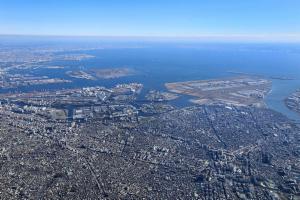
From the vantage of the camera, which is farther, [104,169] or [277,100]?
[277,100]

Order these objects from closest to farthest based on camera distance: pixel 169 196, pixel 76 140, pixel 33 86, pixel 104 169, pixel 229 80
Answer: pixel 169 196
pixel 104 169
pixel 76 140
pixel 33 86
pixel 229 80

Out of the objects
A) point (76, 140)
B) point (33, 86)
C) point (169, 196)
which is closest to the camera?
point (169, 196)

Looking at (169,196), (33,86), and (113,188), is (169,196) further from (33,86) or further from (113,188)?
(33,86)

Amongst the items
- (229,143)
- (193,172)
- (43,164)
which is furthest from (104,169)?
(229,143)

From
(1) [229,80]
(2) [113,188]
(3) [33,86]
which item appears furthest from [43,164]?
(1) [229,80]

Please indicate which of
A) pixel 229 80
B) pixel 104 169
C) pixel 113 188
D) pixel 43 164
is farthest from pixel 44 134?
pixel 229 80

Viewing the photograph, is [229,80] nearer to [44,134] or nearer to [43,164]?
[44,134]

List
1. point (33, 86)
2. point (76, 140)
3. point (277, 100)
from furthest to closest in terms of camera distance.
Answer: point (33, 86)
point (277, 100)
point (76, 140)

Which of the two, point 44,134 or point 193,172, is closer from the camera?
point 193,172
